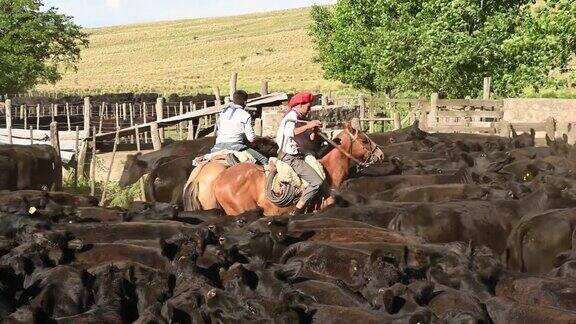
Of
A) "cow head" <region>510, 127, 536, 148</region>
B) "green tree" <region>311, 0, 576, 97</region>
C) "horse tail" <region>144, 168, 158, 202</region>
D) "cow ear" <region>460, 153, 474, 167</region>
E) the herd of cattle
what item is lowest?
"horse tail" <region>144, 168, 158, 202</region>

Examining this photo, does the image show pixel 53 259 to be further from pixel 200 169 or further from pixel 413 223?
pixel 200 169

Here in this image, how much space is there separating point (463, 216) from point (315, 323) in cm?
355

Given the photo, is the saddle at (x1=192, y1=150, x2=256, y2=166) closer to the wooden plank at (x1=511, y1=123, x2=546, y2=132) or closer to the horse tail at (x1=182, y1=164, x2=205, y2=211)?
the horse tail at (x1=182, y1=164, x2=205, y2=211)

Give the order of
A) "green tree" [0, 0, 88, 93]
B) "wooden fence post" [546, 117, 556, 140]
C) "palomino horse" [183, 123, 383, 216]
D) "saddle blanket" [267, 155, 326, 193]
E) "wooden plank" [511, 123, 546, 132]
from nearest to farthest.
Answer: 1. "saddle blanket" [267, 155, 326, 193]
2. "palomino horse" [183, 123, 383, 216]
3. "wooden fence post" [546, 117, 556, 140]
4. "wooden plank" [511, 123, 546, 132]
5. "green tree" [0, 0, 88, 93]

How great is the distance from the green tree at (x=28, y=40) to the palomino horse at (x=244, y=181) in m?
29.5

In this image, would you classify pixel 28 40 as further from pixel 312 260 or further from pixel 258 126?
pixel 312 260

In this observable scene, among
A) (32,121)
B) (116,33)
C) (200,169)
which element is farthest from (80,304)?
(116,33)

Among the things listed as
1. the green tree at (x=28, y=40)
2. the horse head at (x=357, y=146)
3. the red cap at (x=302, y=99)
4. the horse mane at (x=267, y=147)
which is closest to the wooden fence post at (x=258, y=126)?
the horse mane at (x=267, y=147)

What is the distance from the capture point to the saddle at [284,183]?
10266 mm

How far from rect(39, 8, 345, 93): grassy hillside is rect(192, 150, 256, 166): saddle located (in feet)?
174

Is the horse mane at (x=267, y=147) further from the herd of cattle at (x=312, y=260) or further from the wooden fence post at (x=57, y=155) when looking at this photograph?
the wooden fence post at (x=57, y=155)

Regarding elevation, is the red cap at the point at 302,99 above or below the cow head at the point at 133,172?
above

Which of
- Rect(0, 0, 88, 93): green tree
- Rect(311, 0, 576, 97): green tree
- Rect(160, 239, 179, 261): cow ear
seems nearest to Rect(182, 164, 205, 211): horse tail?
Rect(160, 239, 179, 261): cow ear

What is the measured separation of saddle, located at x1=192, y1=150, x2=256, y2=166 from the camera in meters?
11.2
